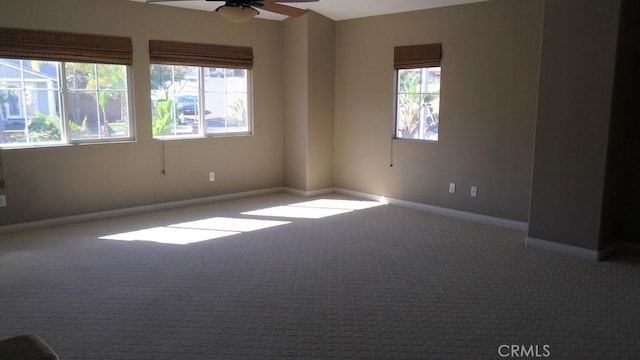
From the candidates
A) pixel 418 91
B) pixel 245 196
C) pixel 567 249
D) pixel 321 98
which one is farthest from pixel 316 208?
pixel 567 249

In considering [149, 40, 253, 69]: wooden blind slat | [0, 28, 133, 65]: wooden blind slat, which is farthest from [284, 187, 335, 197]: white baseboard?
[0, 28, 133, 65]: wooden blind slat

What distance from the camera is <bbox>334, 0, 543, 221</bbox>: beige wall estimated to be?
5293mm

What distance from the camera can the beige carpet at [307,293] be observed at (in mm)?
2965

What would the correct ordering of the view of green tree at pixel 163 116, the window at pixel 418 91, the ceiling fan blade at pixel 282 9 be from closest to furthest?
the ceiling fan blade at pixel 282 9, the window at pixel 418 91, the view of green tree at pixel 163 116

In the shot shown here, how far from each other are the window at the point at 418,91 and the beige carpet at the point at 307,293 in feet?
4.45

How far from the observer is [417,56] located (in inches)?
240

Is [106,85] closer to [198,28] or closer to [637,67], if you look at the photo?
[198,28]

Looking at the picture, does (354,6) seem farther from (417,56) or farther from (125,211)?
(125,211)

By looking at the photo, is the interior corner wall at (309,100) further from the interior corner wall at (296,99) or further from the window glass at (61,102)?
the window glass at (61,102)

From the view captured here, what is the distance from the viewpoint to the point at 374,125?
677 centimetres

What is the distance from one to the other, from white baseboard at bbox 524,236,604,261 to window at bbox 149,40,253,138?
395 centimetres

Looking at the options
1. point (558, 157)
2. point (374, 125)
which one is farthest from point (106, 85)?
point (558, 157)

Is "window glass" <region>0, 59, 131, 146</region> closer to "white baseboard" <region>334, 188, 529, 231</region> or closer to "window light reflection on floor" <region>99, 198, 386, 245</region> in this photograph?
"window light reflection on floor" <region>99, 198, 386, 245</region>

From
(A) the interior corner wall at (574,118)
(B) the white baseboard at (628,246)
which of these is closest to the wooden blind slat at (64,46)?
(A) the interior corner wall at (574,118)
